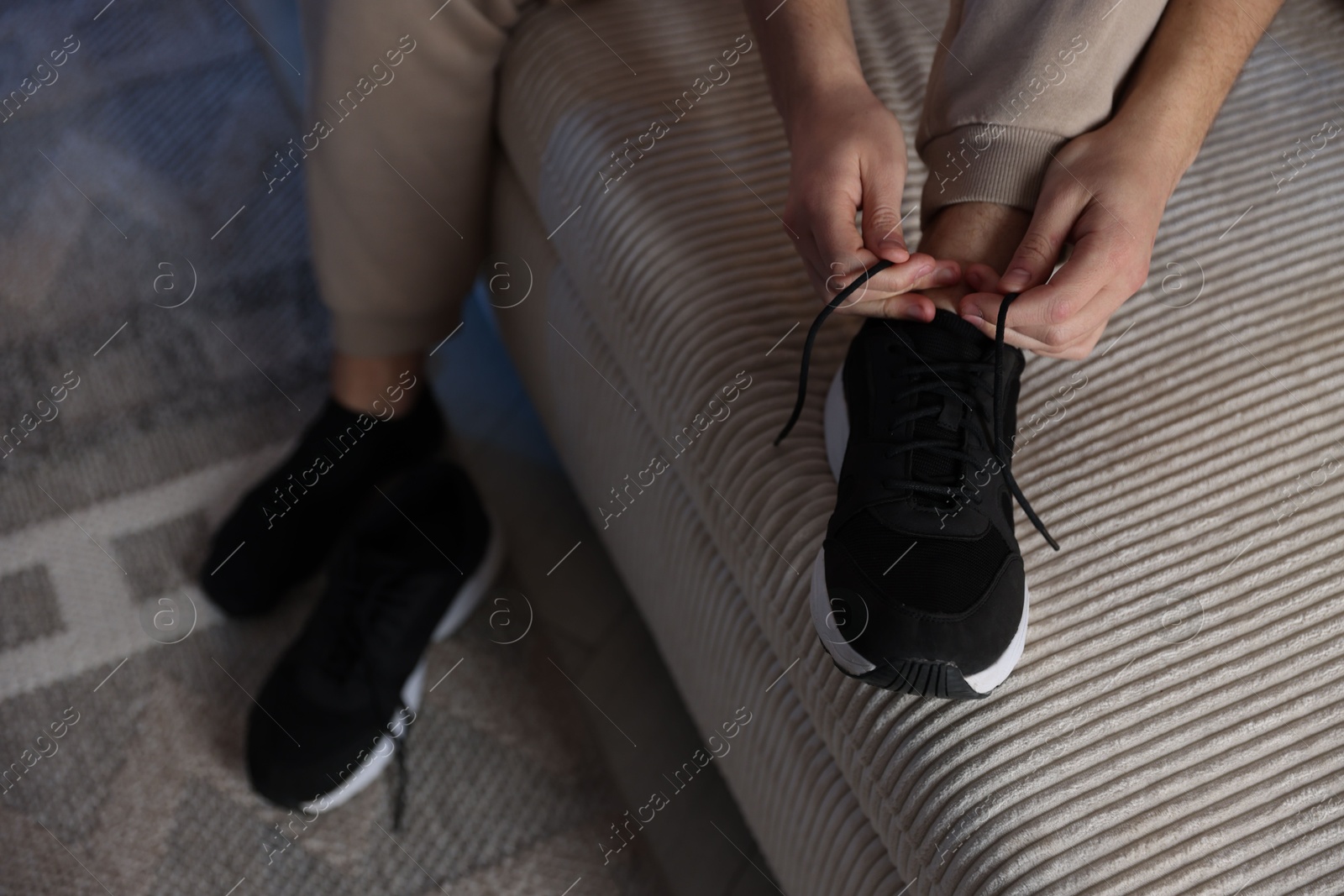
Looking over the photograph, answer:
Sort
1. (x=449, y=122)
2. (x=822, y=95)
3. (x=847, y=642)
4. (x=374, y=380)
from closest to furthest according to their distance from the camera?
1. (x=847, y=642)
2. (x=822, y=95)
3. (x=449, y=122)
4. (x=374, y=380)

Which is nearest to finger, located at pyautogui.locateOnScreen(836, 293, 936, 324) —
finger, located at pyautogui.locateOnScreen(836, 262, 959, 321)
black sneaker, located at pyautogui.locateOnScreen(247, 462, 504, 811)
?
finger, located at pyautogui.locateOnScreen(836, 262, 959, 321)

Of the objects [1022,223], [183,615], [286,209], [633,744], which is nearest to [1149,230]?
[1022,223]

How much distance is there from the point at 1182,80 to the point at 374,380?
24.0 inches

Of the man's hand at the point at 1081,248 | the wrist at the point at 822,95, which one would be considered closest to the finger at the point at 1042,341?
the man's hand at the point at 1081,248

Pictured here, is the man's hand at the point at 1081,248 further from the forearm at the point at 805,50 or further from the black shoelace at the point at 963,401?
the forearm at the point at 805,50

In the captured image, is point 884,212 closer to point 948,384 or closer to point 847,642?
point 948,384

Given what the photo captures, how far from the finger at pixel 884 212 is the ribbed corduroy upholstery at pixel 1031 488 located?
0.28ft

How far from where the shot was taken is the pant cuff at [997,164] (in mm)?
493

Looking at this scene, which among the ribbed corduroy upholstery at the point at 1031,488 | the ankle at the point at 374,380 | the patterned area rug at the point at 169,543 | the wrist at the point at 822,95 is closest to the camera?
the ribbed corduroy upholstery at the point at 1031,488

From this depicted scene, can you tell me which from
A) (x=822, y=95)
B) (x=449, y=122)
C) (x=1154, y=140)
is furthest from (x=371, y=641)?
(x=1154, y=140)

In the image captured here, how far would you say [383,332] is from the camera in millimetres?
758

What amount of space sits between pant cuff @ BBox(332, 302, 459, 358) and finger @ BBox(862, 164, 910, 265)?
16.2 inches

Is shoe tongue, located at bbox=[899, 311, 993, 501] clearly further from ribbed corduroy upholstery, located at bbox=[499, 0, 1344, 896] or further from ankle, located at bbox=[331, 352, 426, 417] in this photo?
ankle, located at bbox=[331, 352, 426, 417]

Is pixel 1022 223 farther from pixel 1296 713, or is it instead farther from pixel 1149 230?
pixel 1296 713
